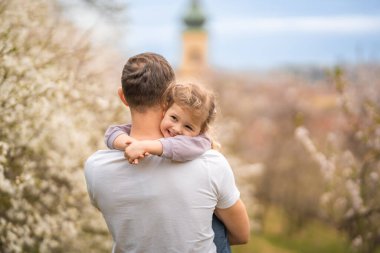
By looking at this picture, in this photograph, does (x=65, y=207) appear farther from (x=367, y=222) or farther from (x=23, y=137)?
(x=367, y=222)

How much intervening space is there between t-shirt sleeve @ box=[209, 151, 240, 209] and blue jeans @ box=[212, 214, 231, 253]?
109mm

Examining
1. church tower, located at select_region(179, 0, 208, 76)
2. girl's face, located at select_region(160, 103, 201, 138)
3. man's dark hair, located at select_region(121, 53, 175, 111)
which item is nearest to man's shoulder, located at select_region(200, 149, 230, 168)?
girl's face, located at select_region(160, 103, 201, 138)

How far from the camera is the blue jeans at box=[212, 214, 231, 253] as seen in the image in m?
1.84

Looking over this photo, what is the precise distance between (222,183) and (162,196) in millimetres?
214

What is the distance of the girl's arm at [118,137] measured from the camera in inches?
67.2

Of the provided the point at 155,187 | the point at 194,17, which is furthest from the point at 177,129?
the point at 194,17

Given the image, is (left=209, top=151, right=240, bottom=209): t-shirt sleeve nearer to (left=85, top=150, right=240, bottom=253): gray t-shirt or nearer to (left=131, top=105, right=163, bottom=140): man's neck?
(left=85, top=150, right=240, bottom=253): gray t-shirt

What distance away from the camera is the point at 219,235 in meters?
1.85

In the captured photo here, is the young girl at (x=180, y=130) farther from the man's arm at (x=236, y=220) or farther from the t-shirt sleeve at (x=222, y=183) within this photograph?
the man's arm at (x=236, y=220)

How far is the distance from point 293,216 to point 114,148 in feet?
53.0

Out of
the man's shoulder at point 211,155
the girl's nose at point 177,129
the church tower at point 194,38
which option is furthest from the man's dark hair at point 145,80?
the church tower at point 194,38

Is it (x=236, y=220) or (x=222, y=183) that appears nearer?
(x=222, y=183)

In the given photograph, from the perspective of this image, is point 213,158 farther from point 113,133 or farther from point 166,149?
point 113,133

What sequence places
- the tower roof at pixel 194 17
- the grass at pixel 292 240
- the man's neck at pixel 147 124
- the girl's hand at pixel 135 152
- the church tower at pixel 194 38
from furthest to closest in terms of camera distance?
the church tower at pixel 194 38 → the tower roof at pixel 194 17 → the grass at pixel 292 240 → the man's neck at pixel 147 124 → the girl's hand at pixel 135 152
